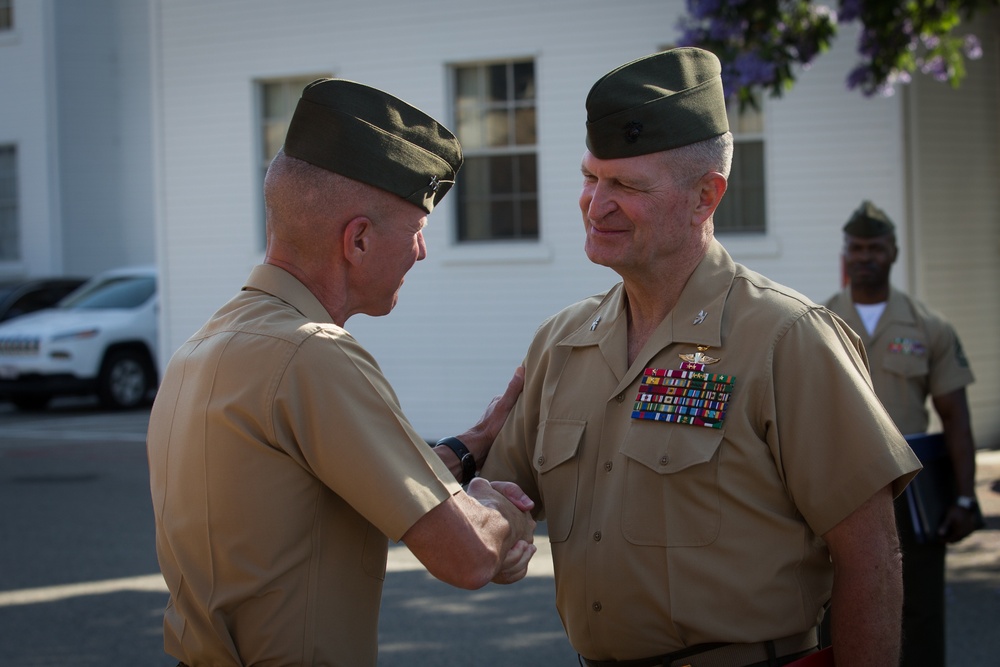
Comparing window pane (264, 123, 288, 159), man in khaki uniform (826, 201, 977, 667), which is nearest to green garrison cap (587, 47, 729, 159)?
man in khaki uniform (826, 201, 977, 667)

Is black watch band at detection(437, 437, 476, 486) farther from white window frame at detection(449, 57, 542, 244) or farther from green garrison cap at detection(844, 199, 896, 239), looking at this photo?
white window frame at detection(449, 57, 542, 244)

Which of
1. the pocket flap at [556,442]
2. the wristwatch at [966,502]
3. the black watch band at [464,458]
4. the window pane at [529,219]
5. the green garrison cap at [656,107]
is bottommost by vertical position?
the wristwatch at [966,502]

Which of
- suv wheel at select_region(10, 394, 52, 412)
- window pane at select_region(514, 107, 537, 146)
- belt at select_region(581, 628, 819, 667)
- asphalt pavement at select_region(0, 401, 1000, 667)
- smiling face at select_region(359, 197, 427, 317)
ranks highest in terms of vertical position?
window pane at select_region(514, 107, 537, 146)

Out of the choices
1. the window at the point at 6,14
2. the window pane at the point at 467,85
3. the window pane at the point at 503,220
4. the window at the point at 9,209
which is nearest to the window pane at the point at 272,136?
the window pane at the point at 467,85

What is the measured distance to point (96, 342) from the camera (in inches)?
611

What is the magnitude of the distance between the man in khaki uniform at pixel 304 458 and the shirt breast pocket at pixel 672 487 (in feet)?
1.00

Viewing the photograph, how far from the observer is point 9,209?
20.9 metres

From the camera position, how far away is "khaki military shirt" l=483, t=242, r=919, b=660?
2.47m

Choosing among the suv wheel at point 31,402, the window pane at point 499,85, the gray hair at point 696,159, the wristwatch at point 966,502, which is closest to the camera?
the gray hair at point 696,159

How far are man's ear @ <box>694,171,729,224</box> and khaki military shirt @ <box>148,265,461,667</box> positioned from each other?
902 mm

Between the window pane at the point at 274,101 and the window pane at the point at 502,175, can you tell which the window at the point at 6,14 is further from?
the window pane at the point at 502,175

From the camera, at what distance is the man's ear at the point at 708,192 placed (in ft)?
9.03

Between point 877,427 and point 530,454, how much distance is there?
963mm

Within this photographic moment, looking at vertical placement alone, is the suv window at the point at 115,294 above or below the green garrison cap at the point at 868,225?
below
